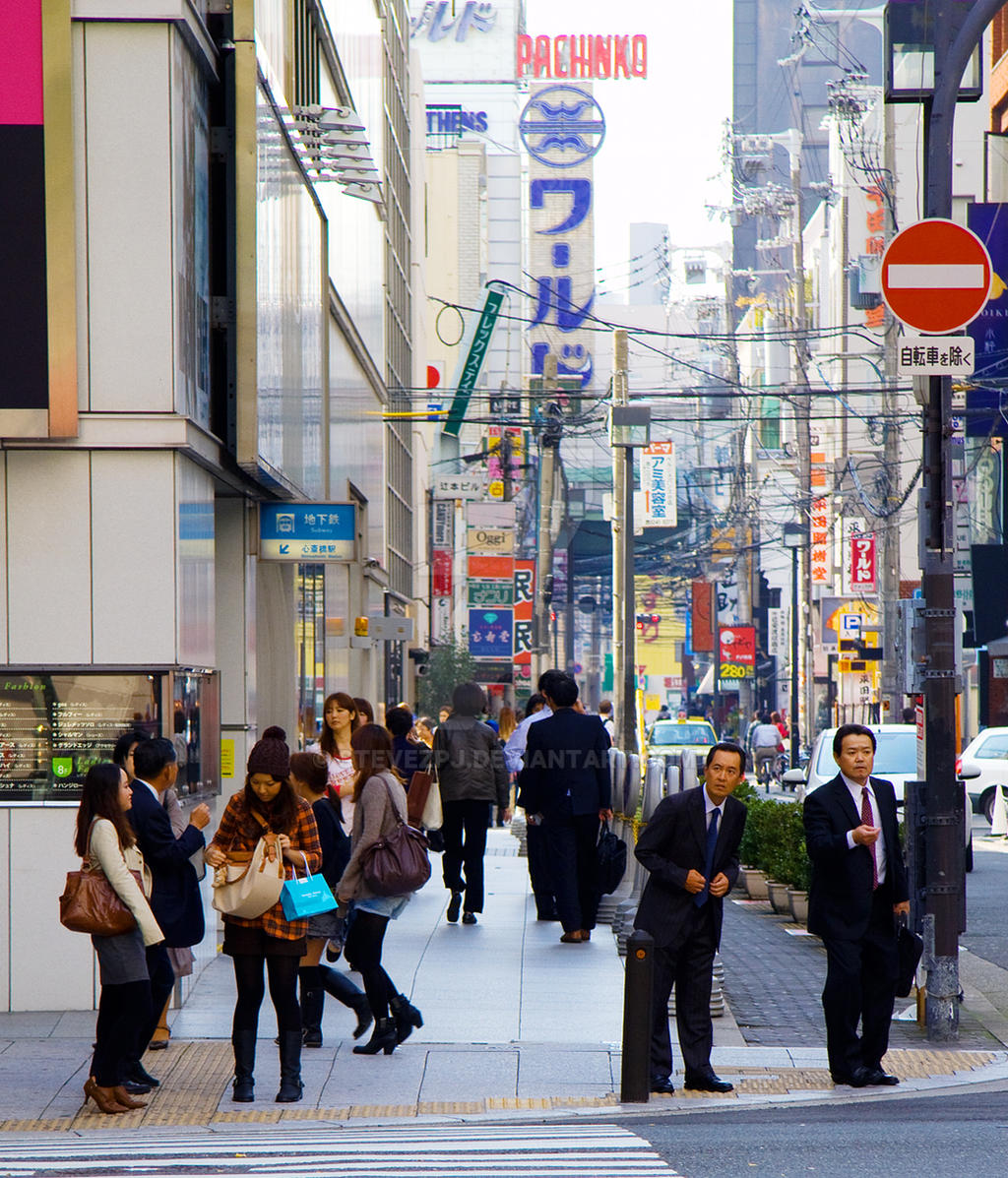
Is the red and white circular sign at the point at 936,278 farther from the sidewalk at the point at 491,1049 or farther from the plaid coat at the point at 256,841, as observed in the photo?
the plaid coat at the point at 256,841

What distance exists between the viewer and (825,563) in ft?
197

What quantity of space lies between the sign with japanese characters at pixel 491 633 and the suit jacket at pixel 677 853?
1346 inches

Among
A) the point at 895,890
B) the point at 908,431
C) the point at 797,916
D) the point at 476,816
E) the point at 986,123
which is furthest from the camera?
the point at 908,431

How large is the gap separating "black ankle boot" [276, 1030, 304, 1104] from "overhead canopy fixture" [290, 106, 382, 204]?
10.1 metres

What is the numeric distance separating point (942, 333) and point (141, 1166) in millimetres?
6694

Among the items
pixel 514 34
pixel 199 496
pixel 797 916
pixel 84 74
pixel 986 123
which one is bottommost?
pixel 797 916

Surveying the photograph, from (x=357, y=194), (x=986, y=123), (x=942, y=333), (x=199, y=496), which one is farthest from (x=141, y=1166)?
(x=986, y=123)

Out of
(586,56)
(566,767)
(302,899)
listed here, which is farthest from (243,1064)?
(586,56)

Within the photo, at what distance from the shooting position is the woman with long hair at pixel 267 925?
8.46m

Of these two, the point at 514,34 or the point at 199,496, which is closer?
the point at 199,496

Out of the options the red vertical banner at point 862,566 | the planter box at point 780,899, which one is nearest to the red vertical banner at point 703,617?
the red vertical banner at point 862,566

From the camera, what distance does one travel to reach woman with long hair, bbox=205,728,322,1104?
8461 mm

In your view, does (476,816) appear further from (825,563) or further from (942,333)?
(825,563)

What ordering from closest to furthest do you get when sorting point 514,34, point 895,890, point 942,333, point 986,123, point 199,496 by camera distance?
point 895,890 → point 942,333 → point 199,496 → point 986,123 → point 514,34
